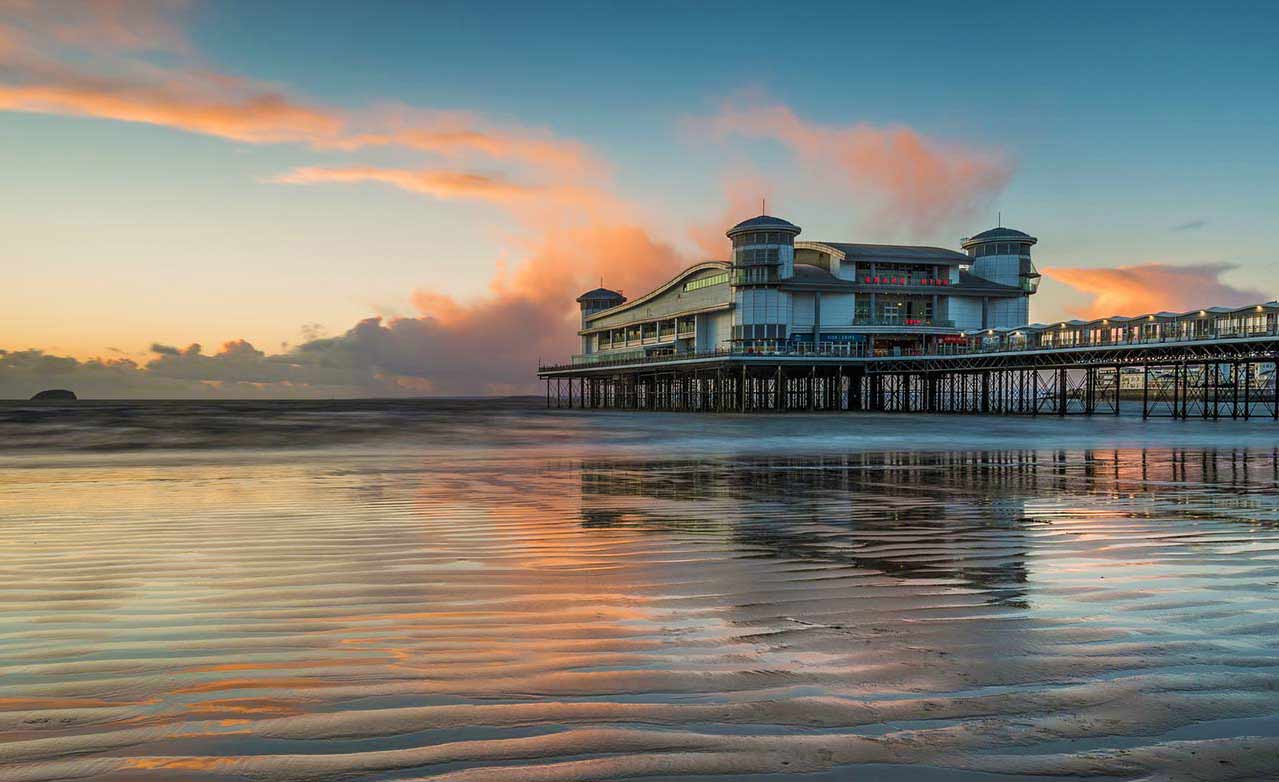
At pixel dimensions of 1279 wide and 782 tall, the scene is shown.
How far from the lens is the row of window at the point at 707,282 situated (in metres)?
83.9

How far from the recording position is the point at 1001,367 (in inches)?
2675

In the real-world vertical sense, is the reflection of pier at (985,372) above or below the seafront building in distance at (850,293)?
below

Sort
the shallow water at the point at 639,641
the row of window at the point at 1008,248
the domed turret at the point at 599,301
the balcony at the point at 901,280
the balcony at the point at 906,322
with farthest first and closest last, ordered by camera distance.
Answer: the domed turret at the point at 599,301, the row of window at the point at 1008,248, the balcony at the point at 901,280, the balcony at the point at 906,322, the shallow water at the point at 639,641

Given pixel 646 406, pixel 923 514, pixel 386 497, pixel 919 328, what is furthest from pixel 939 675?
pixel 646 406

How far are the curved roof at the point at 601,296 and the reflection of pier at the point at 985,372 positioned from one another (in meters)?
12.7

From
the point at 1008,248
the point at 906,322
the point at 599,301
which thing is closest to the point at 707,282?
the point at 906,322

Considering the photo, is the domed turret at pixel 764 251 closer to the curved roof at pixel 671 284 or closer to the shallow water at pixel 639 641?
the curved roof at pixel 671 284

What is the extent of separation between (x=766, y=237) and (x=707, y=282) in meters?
9.29

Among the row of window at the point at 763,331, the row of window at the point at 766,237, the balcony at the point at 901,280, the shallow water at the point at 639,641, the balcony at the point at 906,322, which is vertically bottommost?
the shallow water at the point at 639,641

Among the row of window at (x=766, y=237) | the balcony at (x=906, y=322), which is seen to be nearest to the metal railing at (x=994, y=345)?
the balcony at (x=906, y=322)

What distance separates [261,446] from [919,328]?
218 ft

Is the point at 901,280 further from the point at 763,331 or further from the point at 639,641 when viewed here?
the point at 639,641

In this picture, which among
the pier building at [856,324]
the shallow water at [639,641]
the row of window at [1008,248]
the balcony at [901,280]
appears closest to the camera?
the shallow water at [639,641]

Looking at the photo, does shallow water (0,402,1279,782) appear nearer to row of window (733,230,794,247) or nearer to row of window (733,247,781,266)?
row of window (733,247,781,266)
